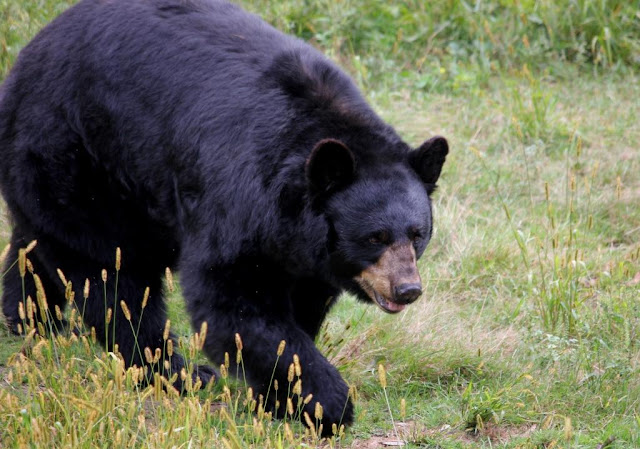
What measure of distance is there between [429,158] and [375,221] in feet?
1.49

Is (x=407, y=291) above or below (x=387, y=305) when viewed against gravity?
above

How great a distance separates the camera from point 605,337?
5750 mm

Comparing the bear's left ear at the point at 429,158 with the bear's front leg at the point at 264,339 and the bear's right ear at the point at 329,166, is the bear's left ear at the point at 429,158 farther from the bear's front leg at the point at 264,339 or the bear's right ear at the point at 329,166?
the bear's front leg at the point at 264,339

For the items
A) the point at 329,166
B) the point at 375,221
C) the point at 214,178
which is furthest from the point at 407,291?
the point at 214,178

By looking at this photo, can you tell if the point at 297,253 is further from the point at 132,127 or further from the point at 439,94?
the point at 439,94

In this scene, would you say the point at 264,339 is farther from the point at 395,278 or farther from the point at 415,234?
the point at 415,234

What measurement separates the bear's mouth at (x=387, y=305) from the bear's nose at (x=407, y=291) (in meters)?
0.07

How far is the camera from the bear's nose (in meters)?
4.48

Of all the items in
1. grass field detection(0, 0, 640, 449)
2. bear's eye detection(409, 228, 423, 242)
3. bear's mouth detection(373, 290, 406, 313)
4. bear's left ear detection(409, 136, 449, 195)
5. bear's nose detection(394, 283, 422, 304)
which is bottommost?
grass field detection(0, 0, 640, 449)

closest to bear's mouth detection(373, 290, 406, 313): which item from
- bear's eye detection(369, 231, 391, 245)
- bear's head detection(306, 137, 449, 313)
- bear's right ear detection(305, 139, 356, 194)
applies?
bear's head detection(306, 137, 449, 313)

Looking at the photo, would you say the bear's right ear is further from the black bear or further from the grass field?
the grass field

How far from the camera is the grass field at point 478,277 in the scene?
4055mm

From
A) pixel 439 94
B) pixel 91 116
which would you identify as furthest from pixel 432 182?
pixel 439 94

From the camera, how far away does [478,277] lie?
6.69 m
